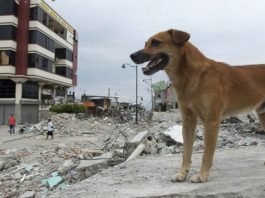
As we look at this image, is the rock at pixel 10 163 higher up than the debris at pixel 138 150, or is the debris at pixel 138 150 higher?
the debris at pixel 138 150

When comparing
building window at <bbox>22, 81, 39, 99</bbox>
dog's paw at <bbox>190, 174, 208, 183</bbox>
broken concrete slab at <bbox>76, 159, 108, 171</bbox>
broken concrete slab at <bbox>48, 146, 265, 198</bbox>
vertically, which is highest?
building window at <bbox>22, 81, 39, 99</bbox>

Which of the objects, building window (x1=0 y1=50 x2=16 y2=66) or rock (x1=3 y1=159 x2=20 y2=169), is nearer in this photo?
rock (x1=3 y1=159 x2=20 y2=169)

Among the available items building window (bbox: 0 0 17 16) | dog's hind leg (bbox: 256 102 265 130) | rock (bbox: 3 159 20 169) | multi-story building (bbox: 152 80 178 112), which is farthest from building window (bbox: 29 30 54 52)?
dog's hind leg (bbox: 256 102 265 130)

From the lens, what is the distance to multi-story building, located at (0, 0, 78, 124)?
48.3 meters

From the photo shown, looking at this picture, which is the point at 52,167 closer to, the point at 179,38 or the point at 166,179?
the point at 166,179

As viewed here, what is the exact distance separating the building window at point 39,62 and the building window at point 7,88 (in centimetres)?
302

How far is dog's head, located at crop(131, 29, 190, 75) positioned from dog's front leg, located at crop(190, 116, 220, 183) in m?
0.90

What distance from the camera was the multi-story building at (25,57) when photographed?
48312 millimetres

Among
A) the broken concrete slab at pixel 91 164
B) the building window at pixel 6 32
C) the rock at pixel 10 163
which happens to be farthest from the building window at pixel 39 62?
the broken concrete slab at pixel 91 164

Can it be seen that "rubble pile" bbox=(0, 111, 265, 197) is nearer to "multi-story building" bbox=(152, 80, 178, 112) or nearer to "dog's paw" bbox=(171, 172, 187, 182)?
"dog's paw" bbox=(171, 172, 187, 182)

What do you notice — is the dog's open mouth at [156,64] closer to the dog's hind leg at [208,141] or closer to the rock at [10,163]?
the dog's hind leg at [208,141]

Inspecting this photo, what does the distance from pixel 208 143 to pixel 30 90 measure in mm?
48166

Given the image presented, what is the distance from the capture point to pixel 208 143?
5664 mm

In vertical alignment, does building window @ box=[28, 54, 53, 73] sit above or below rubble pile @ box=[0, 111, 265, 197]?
above
